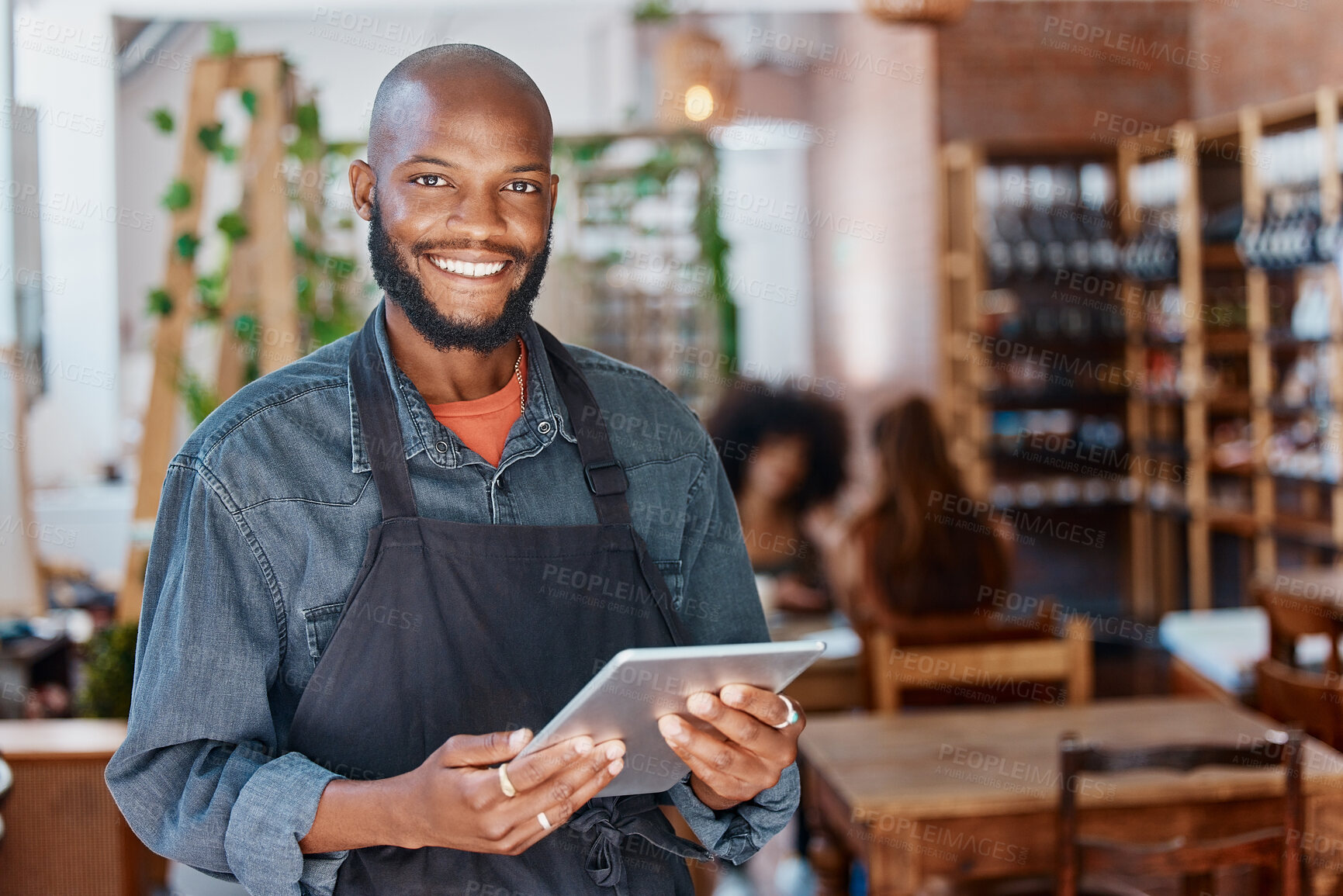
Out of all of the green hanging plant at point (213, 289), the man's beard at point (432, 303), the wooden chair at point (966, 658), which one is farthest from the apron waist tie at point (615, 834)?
the green hanging plant at point (213, 289)

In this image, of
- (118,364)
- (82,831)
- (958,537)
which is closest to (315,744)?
(82,831)

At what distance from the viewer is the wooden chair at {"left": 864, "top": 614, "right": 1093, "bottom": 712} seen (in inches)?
109

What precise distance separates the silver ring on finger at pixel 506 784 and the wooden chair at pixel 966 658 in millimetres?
1882

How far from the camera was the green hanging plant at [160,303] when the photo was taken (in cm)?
304

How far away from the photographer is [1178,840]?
204 centimetres

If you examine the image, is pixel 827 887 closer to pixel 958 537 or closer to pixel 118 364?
pixel 958 537

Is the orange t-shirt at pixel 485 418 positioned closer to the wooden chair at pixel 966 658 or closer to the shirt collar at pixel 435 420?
the shirt collar at pixel 435 420

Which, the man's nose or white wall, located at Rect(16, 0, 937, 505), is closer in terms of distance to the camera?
the man's nose

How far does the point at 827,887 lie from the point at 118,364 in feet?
19.8

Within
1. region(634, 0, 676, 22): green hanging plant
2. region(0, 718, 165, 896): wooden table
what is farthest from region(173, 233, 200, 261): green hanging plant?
region(634, 0, 676, 22): green hanging plant

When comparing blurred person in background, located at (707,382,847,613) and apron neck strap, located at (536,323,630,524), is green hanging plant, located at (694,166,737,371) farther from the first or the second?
apron neck strap, located at (536,323,630,524)

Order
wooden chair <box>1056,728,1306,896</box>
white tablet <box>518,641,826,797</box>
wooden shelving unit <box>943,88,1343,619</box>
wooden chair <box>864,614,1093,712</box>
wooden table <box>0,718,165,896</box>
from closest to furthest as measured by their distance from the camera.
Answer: white tablet <box>518,641,826,797</box>, wooden chair <box>1056,728,1306,896</box>, wooden table <box>0,718,165,896</box>, wooden chair <box>864,614,1093,712</box>, wooden shelving unit <box>943,88,1343,619</box>

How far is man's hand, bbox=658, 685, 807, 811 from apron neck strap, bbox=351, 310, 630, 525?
0.92ft

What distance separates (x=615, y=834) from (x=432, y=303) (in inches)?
22.3
